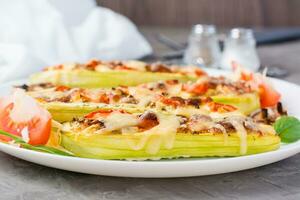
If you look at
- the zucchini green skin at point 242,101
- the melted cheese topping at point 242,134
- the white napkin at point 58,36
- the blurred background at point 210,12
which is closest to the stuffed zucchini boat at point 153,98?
the zucchini green skin at point 242,101

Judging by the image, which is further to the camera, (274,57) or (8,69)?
(274,57)

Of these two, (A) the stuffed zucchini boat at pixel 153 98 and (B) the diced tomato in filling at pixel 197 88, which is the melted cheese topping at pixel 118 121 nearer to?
(A) the stuffed zucchini boat at pixel 153 98

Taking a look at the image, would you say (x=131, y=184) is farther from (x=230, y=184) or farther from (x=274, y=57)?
(x=274, y=57)

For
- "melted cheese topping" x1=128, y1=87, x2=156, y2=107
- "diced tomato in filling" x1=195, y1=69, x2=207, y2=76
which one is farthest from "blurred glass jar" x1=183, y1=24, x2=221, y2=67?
"melted cheese topping" x1=128, y1=87, x2=156, y2=107

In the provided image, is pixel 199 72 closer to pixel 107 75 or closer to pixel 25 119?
pixel 107 75

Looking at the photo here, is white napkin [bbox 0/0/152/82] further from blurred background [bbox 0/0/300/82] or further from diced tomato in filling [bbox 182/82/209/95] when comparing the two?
diced tomato in filling [bbox 182/82/209/95]

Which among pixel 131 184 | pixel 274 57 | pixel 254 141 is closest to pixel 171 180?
pixel 131 184
